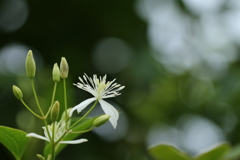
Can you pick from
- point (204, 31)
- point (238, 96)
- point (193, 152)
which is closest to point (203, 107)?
point (238, 96)

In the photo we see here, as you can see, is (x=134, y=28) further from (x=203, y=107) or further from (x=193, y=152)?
(x=193, y=152)

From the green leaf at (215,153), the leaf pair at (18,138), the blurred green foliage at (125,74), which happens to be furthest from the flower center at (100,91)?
the blurred green foliage at (125,74)

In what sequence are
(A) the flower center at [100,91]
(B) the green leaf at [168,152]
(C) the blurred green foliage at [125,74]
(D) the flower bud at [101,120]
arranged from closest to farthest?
1. (D) the flower bud at [101,120]
2. (A) the flower center at [100,91]
3. (B) the green leaf at [168,152]
4. (C) the blurred green foliage at [125,74]

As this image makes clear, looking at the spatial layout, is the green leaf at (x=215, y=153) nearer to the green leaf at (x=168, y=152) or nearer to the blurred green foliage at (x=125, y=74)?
the green leaf at (x=168, y=152)

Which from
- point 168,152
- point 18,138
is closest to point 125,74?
point 168,152

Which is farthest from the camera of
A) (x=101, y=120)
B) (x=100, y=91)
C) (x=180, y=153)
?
(x=180, y=153)

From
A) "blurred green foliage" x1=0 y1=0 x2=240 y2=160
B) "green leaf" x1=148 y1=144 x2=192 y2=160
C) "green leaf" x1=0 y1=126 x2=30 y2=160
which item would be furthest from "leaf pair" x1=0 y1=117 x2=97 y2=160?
"blurred green foliage" x1=0 y1=0 x2=240 y2=160

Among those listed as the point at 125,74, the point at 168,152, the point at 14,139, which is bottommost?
the point at 14,139

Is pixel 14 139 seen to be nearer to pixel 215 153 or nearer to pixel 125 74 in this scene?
pixel 215 153

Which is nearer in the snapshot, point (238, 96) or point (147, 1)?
point (238, 96)
